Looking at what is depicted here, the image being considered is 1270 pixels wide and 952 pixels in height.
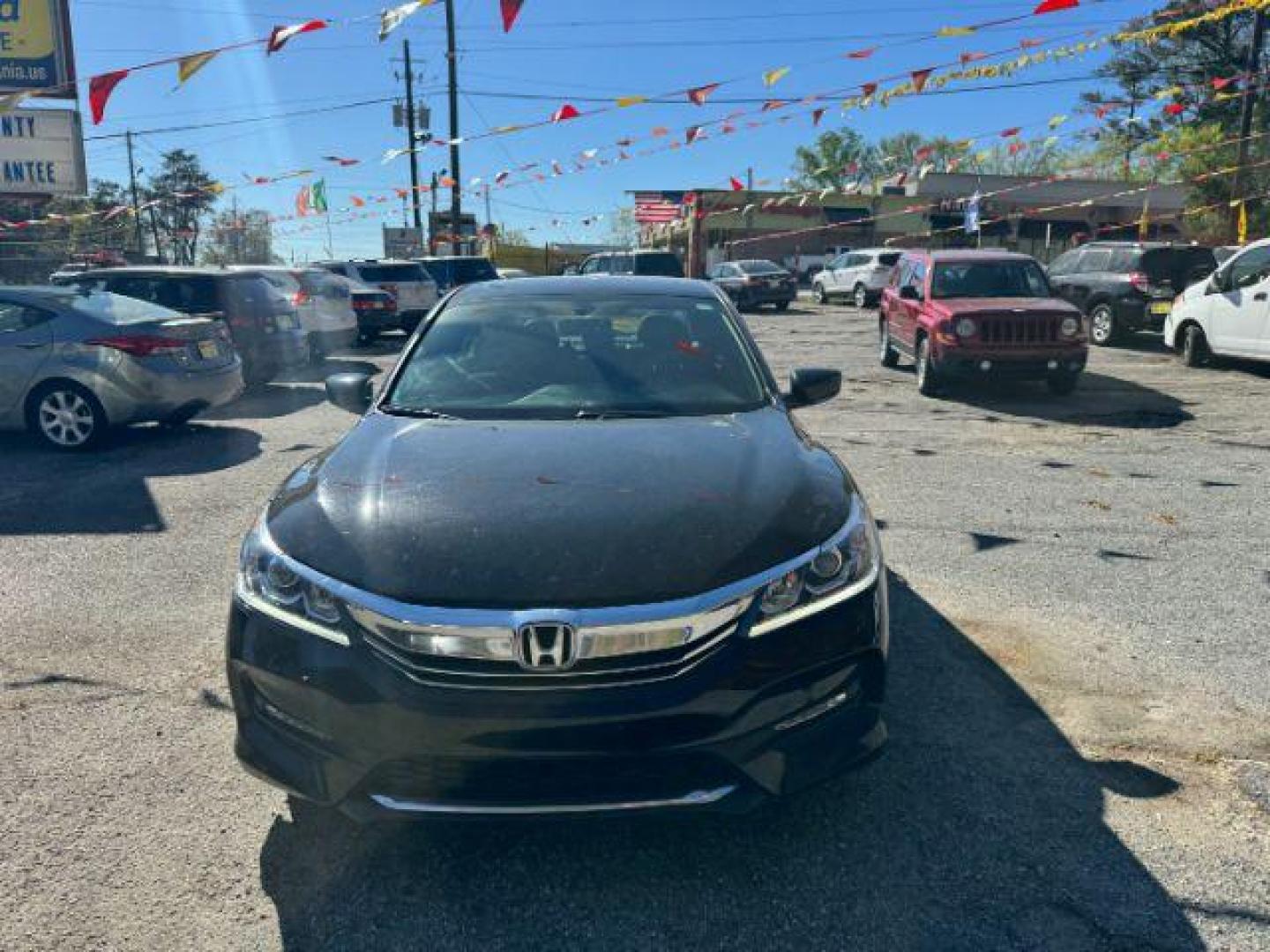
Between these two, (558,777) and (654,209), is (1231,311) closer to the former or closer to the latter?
(558,777)

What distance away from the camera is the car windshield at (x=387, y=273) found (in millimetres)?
18922

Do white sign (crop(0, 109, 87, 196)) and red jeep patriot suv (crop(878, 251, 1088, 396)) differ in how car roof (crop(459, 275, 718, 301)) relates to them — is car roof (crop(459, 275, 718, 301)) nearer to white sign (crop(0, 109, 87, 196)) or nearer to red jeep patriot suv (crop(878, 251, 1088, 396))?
red jeep patriot suv (crop(878, 251, 1088, 396))

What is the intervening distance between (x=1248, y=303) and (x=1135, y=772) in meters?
10.8

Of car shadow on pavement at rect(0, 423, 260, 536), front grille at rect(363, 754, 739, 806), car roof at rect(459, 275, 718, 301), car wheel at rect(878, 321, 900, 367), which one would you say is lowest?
car shadow on pavement at rect(0, 423, 260, 536)

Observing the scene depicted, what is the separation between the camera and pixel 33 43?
949 inches

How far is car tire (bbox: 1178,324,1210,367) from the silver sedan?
41.0 ft

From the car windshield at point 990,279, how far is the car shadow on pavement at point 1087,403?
1.13 m

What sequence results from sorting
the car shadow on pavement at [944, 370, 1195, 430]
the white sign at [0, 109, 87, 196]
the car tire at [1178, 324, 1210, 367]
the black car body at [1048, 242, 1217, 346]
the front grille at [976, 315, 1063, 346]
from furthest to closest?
the white sign at [0, 109, 87, 196] < the black car body at [1048, 242, 1217, 346] < the car tire at [1178, 324, 1210, 367] < the front grille at [976, 315, 1063, 346] < the car shadow on pavement at [944, 370, 1195, 430]

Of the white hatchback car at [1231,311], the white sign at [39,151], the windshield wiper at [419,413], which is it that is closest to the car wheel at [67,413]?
the windshield wiper at [419,413]

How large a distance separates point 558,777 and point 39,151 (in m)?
29.1

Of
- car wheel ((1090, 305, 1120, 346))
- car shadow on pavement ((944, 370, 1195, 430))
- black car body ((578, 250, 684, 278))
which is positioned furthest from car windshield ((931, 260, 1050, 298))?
black car body ((578, 250, 684, 278))

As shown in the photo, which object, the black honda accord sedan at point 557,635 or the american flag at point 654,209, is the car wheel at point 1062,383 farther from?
the american flag at point 654,209

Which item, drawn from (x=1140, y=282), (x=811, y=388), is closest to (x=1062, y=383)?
(x=1140, y=282)

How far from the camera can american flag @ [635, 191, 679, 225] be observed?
140 feet
